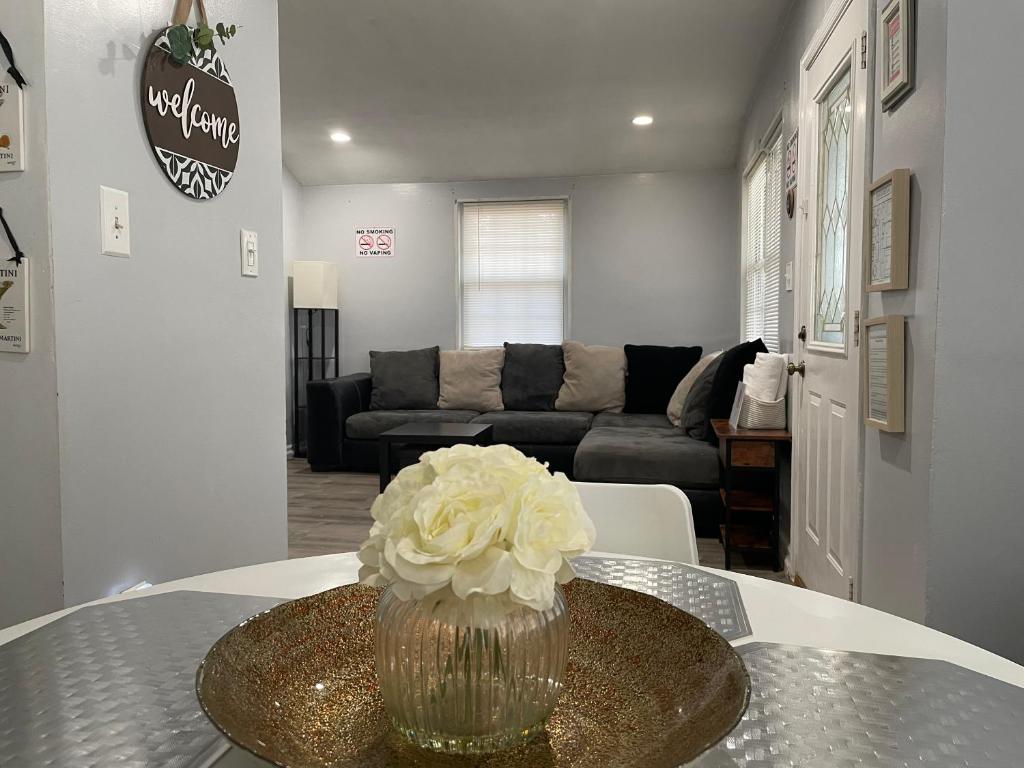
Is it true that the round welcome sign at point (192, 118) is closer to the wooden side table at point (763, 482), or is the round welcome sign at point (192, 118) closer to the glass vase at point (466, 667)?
the glass vase at point (466, 667)

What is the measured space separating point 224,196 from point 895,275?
1668 mm

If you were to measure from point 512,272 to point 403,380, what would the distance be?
4.29 feet

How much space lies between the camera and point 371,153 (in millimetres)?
5875

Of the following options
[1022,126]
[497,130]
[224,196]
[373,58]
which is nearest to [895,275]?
[1022,126]

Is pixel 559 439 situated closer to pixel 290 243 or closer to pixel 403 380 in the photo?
pixel 403 380

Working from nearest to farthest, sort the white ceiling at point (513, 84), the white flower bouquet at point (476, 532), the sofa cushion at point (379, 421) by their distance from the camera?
the white flower bouquet at point (476, 532) < the white ceiling at point (513, 84) < the sofa cushion at point (379, 421)

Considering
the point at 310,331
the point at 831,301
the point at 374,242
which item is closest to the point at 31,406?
the point at 831,301

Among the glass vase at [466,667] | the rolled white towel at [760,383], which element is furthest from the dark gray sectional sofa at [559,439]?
the glass vase at [466,667]

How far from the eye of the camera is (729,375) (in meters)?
3.89

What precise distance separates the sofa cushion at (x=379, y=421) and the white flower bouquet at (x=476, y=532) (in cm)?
490

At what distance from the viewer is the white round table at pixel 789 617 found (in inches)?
31.7

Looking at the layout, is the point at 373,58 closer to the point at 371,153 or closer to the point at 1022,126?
the point at 371,153

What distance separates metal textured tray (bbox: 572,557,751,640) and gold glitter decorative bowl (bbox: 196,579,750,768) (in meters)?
0.18

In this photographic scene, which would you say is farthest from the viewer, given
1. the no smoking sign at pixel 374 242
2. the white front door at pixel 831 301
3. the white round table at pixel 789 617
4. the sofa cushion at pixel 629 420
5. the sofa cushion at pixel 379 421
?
the no smoking sign at pixel 374 242
